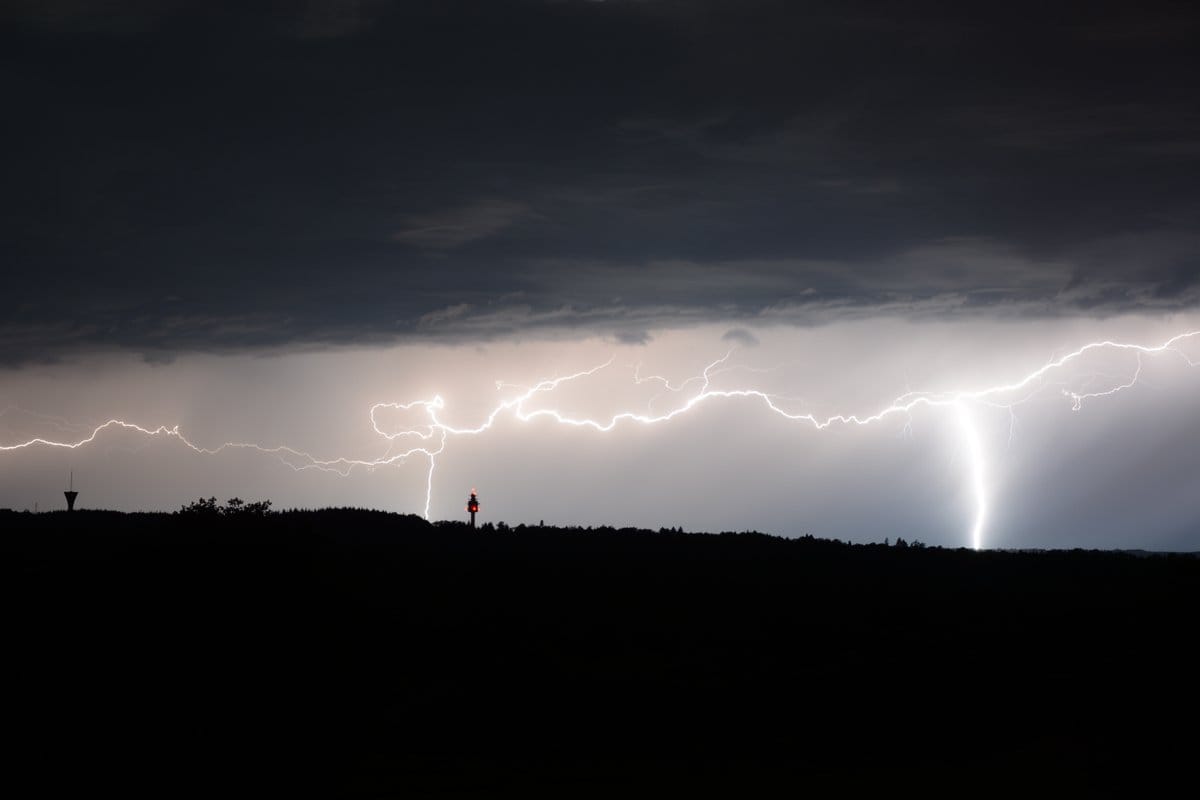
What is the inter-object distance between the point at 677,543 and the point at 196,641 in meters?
19.4

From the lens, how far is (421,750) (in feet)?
75.6

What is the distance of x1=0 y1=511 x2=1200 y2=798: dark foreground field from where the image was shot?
21172mm

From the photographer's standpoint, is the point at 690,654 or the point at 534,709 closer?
the point at 534,709

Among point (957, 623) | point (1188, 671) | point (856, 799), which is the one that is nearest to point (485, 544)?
point (957, 623)

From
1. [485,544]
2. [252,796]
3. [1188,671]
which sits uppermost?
[485,544]

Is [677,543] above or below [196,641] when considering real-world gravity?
above

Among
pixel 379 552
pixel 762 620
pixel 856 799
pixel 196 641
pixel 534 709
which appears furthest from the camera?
pixel 379 552

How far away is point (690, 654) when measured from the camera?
30016 millimetres

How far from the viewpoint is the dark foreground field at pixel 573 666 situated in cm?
2117

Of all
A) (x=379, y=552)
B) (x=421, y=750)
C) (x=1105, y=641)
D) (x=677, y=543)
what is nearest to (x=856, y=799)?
(x=421, y=750)

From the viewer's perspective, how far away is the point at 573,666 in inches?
1150

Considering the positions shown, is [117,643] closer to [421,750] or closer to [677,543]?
[421,750]

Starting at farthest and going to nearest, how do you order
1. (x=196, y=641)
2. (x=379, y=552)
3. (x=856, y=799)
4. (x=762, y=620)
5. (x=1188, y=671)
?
1. (x=379, y=552)
2. (x=762, y=620)
3. (x=196, y=641)
4. (x=1188, y=671)
5. (x=856, y=799)

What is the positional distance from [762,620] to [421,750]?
1254cm
